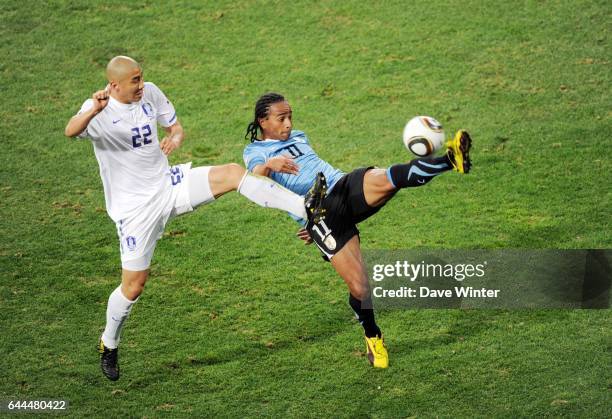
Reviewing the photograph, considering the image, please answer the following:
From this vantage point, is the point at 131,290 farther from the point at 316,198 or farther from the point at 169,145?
the point at 316,198

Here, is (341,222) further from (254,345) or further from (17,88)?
(17,88)

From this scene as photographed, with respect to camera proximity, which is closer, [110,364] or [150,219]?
[150,219]

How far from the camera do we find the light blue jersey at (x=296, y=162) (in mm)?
9625

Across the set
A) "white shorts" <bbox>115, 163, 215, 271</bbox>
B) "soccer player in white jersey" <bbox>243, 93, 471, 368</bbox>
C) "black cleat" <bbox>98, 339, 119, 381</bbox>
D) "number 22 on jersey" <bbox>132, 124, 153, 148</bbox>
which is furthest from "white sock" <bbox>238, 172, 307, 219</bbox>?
"black cleat" <bbox>98, 339, 119, 381</bbox>

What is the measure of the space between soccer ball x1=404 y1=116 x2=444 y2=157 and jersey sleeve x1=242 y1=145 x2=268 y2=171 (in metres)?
1.41

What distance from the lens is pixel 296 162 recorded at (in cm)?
978

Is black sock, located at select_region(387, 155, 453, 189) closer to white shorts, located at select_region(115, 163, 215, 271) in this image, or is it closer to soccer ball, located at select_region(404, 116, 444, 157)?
soccer ball, located at select_region(404, 116, 444, 157)

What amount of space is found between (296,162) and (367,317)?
5.25 feet

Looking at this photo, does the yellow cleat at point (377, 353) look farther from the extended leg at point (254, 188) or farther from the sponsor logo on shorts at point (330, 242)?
the extended leg at point (254, 188)

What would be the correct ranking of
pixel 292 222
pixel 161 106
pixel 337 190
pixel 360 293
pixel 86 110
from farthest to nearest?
pixel 292 222 → pixel 161 106 → pixel 337 190 → pixel 360 293 → pixel 86 110

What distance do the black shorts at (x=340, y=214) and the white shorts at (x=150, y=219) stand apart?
3.39 ft

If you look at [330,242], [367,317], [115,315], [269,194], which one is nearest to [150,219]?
[115,315]

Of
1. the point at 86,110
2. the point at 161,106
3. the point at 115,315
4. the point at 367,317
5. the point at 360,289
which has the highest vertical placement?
the point at 86,110

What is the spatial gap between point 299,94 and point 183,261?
13.0 feet
